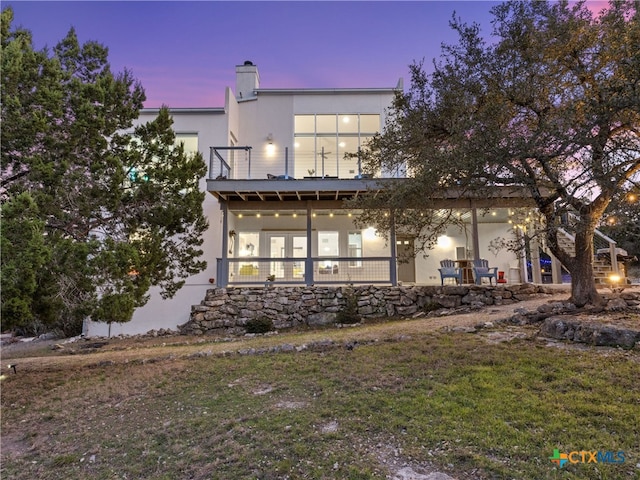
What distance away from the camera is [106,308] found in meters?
5.68

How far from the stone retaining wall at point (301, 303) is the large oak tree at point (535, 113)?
4.49 m

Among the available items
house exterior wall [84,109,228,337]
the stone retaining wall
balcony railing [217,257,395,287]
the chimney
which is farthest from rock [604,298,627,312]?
the chimney

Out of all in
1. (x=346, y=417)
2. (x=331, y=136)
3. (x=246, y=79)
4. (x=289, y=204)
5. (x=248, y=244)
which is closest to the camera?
(x=346, y=417)

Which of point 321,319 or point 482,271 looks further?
point 482,271

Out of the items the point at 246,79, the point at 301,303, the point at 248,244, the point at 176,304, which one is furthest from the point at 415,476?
the point at 246,79

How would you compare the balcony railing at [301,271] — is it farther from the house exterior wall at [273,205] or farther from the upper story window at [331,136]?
the upper story window at [331,136]

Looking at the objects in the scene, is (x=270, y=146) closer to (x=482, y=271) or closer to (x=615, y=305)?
(x=482, y=271)

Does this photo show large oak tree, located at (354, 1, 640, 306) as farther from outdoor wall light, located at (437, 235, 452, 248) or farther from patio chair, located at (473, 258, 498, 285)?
outdoor wall light, located at (437, 235, 452, 248)

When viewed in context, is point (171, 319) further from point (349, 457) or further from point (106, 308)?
point (349, 457)

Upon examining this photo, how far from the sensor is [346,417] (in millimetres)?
3811

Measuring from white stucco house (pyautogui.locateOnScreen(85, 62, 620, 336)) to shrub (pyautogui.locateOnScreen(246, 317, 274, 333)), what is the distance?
1558 mm

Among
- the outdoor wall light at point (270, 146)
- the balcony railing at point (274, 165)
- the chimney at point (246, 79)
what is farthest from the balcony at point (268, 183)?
the chimney at point (246, 79)

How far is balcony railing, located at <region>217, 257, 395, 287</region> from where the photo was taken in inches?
463

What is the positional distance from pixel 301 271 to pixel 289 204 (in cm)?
247
